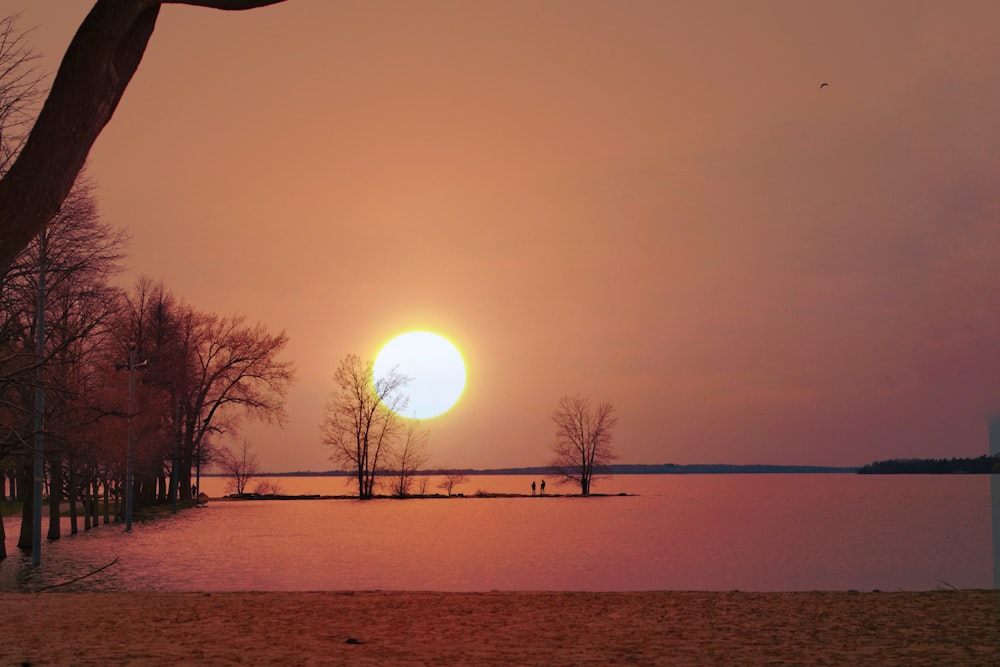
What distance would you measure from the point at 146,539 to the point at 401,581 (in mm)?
20843

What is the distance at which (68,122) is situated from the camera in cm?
664

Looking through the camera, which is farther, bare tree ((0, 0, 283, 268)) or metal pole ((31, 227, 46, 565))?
metal pole ((31, 227, 46, 565))

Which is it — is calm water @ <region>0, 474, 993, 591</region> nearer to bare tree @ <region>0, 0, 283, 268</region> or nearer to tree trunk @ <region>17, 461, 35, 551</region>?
tree trunk @ <region>17, 461, 35, 551</region>

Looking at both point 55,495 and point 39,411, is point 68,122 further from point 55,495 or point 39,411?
point 55,495

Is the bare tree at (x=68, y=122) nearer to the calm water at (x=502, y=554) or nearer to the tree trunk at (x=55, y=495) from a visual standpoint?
the calm water at (x=502, y=554)

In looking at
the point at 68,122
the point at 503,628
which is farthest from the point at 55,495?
the point at 68,122

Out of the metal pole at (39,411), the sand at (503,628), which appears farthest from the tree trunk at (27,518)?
the sand at (503,628)

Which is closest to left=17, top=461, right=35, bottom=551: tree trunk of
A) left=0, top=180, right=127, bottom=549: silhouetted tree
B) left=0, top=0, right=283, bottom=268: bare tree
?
left=0, top=180, right=127, bottom=549: silhouetted tree

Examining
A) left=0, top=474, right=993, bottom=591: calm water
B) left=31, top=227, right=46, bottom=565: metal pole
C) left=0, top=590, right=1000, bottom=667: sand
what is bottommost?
left=0, top=474, right=993, bottom=591: calm water

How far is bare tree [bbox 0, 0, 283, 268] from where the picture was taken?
6.64m

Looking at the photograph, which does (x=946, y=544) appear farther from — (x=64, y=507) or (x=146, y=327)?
(x=64, y=507)

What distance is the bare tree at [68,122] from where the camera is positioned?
21.8 feet

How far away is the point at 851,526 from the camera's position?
68188 millimetres

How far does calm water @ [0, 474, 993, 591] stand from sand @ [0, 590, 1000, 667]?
649cm
